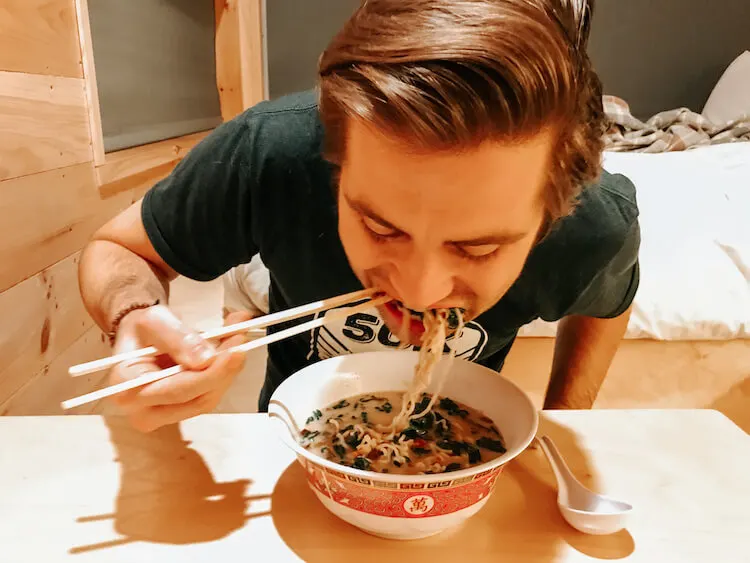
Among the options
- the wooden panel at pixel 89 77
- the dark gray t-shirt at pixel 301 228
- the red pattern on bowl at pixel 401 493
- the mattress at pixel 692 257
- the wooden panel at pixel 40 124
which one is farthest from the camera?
the mattress at pixel 692 257

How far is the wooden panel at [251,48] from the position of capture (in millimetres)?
3404

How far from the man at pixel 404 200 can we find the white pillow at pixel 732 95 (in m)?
2.79

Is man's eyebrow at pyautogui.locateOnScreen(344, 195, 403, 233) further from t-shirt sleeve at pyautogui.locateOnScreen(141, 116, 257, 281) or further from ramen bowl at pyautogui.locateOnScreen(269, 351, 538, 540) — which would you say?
t-shirt sleeve at pyautogui.locateOnScreen(141, 116, 257, 281)

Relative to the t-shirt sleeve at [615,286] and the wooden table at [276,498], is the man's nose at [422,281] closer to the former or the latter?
the wooden table at [276,498]

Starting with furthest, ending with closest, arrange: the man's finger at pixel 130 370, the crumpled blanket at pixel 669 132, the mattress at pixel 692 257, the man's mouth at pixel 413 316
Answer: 1. the crumpled blanket at pixel 669 132
2. the mattress at pixel 692 257
3. the man's mouth at pixel 413 316
4. the man's finger at pixel 130 370

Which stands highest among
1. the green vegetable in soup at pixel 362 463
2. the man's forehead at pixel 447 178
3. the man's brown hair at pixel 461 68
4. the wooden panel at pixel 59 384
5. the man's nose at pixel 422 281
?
the man's brown hair at pixel 461 68

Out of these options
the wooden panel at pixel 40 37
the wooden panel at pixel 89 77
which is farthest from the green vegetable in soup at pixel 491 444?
the wooden panel at pixel 89 77

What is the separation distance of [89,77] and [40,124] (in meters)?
0.32

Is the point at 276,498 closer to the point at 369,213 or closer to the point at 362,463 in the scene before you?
the point at 362,463

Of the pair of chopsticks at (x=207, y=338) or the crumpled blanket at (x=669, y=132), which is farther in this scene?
the crumpled blanket at (x=669, y=132)

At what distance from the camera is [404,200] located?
0.66 m

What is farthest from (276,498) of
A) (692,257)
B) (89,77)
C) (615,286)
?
(692,257)

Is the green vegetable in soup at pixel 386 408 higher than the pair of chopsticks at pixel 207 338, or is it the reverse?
the pair of chopsticks at pixel 207 338

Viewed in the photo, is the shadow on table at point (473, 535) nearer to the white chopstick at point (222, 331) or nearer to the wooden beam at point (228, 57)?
the white chopstick at point (222, 331)
